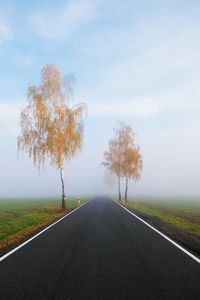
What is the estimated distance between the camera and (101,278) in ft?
22.7

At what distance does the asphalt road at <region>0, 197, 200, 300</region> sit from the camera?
19.6 feet

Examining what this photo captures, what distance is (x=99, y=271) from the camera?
7520mm

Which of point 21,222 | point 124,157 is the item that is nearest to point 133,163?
point 124,157

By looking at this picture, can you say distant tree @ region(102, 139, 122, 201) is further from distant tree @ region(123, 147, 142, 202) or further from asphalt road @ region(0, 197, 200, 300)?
asphalt road @ region(0, 197, 200, 300)

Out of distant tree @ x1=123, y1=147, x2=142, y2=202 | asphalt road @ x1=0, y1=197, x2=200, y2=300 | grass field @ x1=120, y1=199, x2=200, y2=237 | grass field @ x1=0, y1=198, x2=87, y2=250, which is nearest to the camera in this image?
asphalt road @ x1=0, y1=197, x2=200, y2=300

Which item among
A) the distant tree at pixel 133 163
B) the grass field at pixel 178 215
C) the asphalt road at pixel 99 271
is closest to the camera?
the asphalt road at pixel 99 271

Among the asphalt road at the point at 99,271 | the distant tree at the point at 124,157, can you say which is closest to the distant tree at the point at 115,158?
the distant tree at the point at 124,157

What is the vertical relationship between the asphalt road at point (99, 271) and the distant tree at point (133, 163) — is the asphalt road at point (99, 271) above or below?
below

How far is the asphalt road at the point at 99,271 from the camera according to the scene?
5.96 m

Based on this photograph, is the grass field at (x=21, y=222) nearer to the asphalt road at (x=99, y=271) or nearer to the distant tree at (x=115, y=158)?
the asphalt road at (x=99, y=271)

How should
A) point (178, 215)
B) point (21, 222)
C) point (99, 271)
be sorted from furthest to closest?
point (178, 215) < point (21, 222) < point (99, 271)

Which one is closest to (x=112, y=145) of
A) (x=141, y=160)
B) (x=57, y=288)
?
(x=141, y=160)

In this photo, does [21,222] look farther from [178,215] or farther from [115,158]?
[115,158]

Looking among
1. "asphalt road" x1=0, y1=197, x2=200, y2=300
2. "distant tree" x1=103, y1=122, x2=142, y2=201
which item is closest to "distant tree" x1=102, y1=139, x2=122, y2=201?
"distant tree" x1=103, y1=122, x2=142, y2=201
